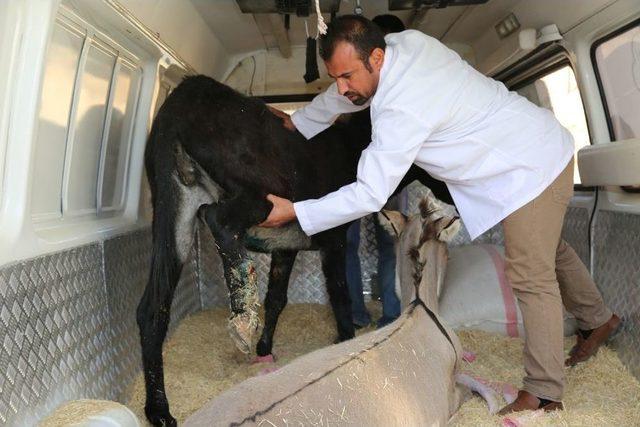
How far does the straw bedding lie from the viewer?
2578mm

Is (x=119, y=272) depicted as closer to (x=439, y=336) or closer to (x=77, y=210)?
(x=77, y=210)

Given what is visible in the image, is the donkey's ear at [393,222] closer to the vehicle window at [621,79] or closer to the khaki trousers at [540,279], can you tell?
the khaki trousers at [540,279]

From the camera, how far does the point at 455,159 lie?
8.64ft

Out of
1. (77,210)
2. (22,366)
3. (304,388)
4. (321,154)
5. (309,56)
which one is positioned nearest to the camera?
A: (304,388)

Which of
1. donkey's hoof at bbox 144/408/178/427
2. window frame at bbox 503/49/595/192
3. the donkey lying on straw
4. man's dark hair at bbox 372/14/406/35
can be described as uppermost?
man's dark hair at bbox 372/14/406/35

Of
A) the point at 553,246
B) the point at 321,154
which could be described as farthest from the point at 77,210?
the point at 553,246

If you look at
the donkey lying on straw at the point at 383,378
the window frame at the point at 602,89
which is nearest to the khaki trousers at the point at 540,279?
the donkey lying on straw at the point at 383,378

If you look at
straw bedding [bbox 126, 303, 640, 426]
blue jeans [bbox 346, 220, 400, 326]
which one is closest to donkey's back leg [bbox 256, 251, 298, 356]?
straw bedding [bbox 126, 303, 640, 426]

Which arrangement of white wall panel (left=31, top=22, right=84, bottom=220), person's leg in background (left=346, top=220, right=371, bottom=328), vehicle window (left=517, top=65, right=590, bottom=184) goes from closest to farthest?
white wall panel (left=31, top=22, right=84, bottom=220), vehicle window (left=517, top=65, right=590, bottom=184), person's leg in background (left=346, top=220, right=371, bottom=328)

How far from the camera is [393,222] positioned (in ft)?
10.5

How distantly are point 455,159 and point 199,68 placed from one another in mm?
2273

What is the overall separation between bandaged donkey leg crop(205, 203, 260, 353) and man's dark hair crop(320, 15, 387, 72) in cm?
96

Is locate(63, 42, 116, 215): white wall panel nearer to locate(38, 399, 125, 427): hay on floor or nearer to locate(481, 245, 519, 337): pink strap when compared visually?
locate(38, 399, 125, 427): hay on floor

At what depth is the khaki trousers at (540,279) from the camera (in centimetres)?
259
